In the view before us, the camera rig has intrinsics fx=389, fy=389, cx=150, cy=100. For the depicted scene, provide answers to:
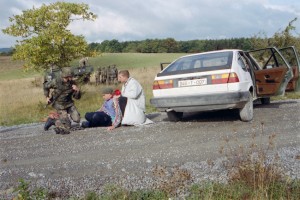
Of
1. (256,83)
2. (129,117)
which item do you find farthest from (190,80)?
(256,83)

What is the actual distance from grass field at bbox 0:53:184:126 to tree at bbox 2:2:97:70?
1.97 metres

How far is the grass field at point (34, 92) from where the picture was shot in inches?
538

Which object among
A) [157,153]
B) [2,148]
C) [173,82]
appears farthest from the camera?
[173,82]

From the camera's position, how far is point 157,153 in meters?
5.84

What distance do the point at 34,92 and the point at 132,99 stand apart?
18768 mm

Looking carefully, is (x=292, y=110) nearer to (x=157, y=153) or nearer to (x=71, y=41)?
(x=157, y=153)

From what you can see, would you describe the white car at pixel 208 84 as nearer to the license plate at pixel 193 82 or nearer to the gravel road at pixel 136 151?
the license plate at pixel 193 82

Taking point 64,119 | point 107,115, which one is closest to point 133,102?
point 107,115

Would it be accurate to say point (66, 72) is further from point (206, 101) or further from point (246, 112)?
point (246, 112)

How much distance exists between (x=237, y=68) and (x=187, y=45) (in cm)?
6484

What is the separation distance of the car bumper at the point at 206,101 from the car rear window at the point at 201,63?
55cm

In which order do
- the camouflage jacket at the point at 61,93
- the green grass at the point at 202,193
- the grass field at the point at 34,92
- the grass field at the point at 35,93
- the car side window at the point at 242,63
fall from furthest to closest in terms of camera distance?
the grass field at the point at 34,92 < the grass field at the point at 35,93 < the camouflage jacket at the point at 61,93 < the car side window at the point at 242,63 < the green grass at the point at 202,193

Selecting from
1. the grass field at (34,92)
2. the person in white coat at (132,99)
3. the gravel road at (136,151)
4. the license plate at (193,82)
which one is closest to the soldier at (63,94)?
the gravel road at (136,151)

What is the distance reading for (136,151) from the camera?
6.12m
